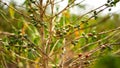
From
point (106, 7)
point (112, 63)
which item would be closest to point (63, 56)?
point (106, 7)

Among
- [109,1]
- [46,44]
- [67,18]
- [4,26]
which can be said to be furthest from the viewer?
[4,26]

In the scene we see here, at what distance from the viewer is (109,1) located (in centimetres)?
140

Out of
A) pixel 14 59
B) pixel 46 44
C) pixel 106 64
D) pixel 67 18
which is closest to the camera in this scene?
pixel 106 64

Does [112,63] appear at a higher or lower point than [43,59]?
higher

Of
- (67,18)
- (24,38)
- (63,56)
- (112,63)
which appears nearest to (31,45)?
(24,38)

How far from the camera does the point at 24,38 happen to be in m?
1.28

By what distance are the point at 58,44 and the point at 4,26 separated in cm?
274

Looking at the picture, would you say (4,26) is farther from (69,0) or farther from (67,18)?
(69,0)

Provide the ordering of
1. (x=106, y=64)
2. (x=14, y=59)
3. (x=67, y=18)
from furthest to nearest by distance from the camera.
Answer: (x=67, y=18), (x=14, y=59), (x=106, y=64)

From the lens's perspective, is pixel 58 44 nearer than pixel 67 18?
Yes

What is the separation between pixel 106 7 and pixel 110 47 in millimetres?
237

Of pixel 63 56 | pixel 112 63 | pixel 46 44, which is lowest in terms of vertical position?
pixel 63 56

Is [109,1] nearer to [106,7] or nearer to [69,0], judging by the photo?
[106,7]

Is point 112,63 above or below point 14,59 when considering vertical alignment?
above
